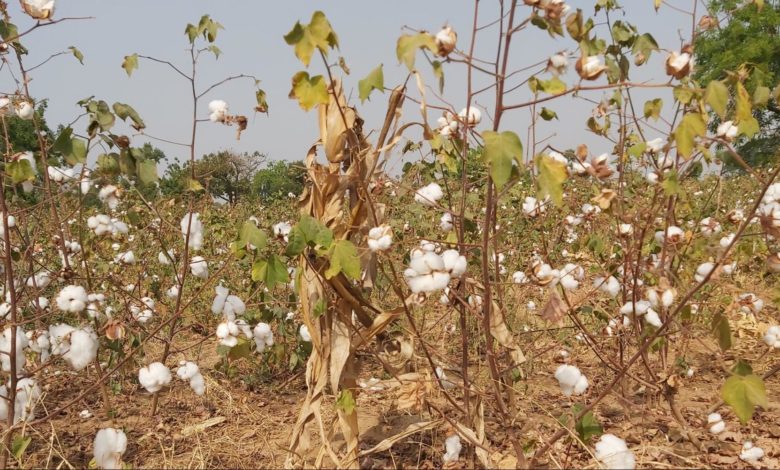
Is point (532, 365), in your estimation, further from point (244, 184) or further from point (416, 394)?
point (244, 184)

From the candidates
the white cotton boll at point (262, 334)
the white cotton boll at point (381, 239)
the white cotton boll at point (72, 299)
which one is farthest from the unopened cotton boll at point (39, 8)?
the white cotton boll at point (262, 334)

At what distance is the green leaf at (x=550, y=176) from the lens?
1.34 meters

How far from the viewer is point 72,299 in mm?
2092

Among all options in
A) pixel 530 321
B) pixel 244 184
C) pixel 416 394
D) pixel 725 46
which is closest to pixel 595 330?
pixel 530 321

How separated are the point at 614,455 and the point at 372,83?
107cm

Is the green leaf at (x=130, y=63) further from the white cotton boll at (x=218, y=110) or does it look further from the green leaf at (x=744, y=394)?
the green leaf at (x=744, y=394)

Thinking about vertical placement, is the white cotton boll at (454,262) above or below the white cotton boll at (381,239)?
below

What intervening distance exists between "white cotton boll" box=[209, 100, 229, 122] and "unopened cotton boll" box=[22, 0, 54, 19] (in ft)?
1.86

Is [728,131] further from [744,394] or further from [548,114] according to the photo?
[744,394]

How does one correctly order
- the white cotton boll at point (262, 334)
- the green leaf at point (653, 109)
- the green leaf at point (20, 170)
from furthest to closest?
the white cotton boll at point (262, 334) < the green leaf at point (653, 109) < the green leaf at point (20, 170)

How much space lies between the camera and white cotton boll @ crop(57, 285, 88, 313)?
207 cm

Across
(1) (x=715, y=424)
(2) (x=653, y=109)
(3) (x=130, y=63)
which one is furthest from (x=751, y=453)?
(3) (x=130, y=63)

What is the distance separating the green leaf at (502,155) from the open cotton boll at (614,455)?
722mm

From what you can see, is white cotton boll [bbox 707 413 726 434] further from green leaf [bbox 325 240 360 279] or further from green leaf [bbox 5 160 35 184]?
green leaf [bbox 5 160 35 184]
